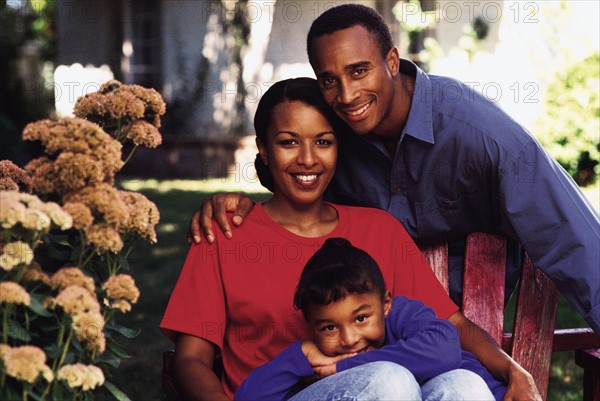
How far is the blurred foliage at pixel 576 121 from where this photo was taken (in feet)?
26.9

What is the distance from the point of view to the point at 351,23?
2.83 meters

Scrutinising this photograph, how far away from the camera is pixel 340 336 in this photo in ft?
7.73

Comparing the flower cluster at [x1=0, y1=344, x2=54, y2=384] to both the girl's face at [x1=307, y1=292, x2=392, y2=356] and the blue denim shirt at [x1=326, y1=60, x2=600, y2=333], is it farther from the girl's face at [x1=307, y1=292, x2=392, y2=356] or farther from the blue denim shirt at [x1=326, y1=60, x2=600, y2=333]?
the blue denim shirt at [x1=326, y1=60, x2=600, y2=333]

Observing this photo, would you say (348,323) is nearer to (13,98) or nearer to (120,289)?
(120,289)

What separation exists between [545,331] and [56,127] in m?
1.91

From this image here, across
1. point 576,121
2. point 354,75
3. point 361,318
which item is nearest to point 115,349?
point 361,318

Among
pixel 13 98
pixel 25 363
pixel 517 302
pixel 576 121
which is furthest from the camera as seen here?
pixel 13 98

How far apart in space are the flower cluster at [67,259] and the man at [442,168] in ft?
2.19

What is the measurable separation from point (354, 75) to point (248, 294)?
806 millimetres

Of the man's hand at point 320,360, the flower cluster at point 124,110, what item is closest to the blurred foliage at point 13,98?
the flower cluster at point 124,110

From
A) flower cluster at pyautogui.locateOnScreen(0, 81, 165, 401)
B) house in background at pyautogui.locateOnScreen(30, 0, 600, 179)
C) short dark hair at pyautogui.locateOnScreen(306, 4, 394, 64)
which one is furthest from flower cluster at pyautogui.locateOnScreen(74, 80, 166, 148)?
house in background at pyautogui.locateOnScreen(30, 0, 600, 179)

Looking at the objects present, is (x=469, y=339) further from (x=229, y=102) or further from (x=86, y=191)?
Result: (x=229, y=102)

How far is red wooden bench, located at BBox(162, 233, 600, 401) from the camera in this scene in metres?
3.03

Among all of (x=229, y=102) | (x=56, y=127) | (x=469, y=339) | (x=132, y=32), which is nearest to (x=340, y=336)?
(x=469, y=339)
